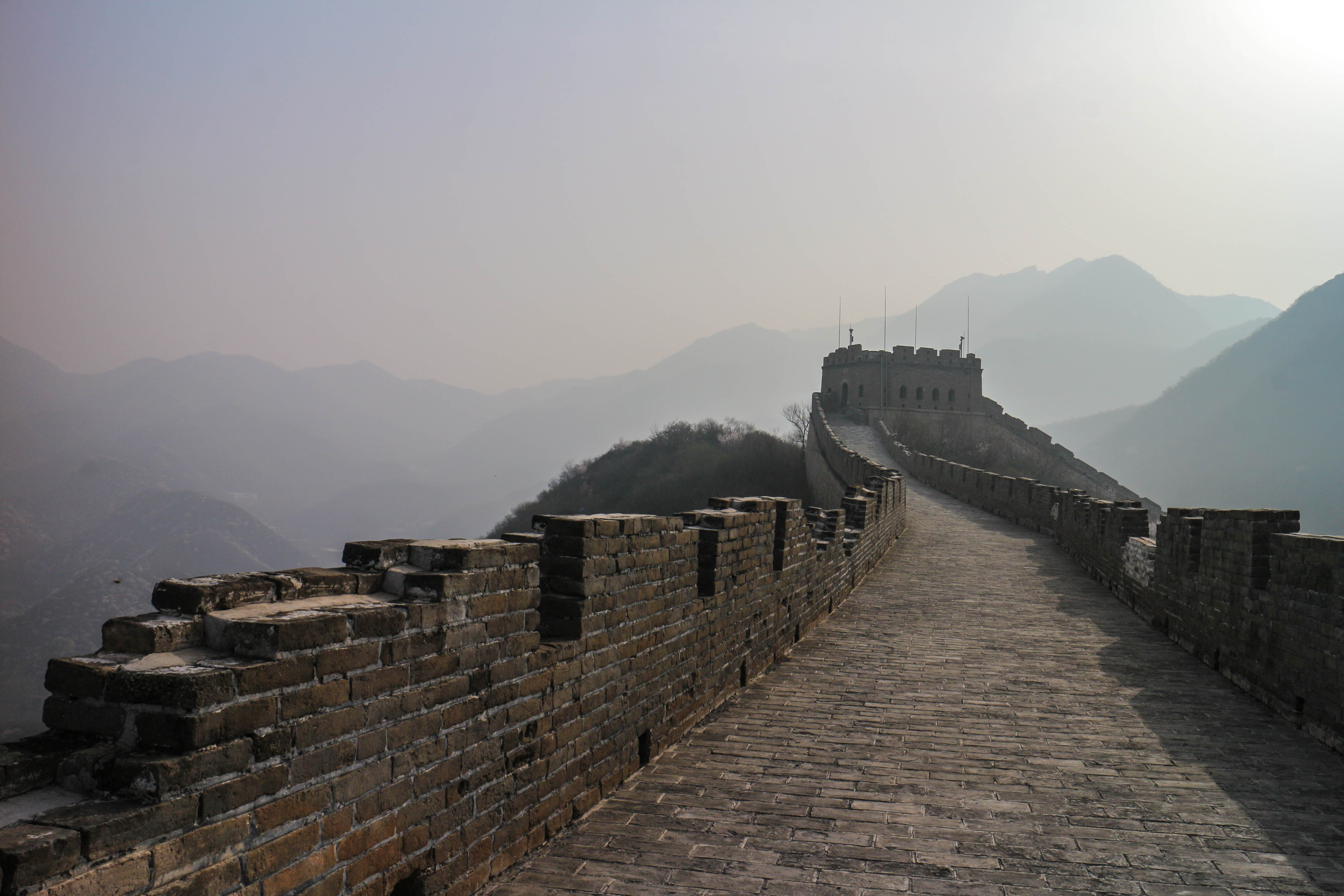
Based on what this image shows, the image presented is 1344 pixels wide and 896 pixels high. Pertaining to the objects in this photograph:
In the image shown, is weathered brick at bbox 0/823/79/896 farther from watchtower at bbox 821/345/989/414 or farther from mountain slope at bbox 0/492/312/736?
watchtower at bbox 821/345/989/414

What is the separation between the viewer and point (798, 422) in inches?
2734

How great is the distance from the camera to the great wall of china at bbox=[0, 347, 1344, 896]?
78.3 inches

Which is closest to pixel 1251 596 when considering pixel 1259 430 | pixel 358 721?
pixel 358 721

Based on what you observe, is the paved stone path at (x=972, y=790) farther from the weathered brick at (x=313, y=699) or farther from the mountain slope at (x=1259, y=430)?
the mountain slope at (x=1259, y=430)

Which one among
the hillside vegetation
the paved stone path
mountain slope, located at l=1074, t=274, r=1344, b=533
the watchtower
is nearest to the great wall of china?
the paved stone path

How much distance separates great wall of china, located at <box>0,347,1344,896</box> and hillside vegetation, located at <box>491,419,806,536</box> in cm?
3837

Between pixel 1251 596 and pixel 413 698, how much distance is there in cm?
640

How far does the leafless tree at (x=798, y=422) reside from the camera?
209 feet

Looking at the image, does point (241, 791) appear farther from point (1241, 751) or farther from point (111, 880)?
point (1241, 751)

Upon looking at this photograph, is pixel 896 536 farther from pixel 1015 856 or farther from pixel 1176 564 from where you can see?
pixel 1015 856

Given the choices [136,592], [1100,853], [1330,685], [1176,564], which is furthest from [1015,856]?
[136,592]

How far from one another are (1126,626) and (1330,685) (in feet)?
13.5

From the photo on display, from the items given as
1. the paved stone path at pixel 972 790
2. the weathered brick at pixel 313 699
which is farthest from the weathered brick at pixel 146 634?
the paved stone path at pixel 972 790

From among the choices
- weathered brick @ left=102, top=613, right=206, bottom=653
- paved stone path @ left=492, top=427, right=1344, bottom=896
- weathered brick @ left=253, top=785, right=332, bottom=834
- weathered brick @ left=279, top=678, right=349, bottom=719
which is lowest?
paved stone path @ left=492, top=427, right=1344, bottom=896
